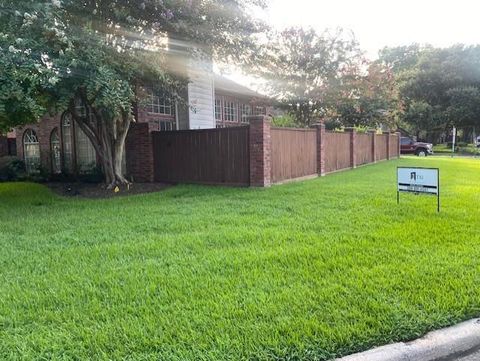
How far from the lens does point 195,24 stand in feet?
34.9

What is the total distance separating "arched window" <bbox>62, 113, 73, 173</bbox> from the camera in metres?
15.1

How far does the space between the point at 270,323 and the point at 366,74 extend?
23638 millimetres

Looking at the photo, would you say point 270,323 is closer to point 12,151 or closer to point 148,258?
point 148,258

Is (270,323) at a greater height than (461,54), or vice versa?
Answer: (461,54)

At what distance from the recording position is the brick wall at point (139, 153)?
13234mm

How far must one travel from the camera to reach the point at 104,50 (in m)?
9.11

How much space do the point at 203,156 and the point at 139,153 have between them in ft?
7.83

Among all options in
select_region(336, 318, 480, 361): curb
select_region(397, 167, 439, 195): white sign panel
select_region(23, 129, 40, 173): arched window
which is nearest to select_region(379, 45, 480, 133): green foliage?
select_region(23, 129, 40, 173): arched window

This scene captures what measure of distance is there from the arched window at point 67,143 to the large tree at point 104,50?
6.95ft

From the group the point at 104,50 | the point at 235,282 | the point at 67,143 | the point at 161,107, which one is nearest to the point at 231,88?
the point at 161,107

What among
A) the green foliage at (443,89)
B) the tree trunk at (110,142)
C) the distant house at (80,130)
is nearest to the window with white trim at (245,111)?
the distant house at (80,130)

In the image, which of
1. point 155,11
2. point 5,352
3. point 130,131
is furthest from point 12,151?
point 5,352

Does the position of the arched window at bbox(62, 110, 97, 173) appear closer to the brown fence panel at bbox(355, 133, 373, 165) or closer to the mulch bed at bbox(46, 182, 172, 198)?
the mulch bed at bbox(46, 182, 172, 198)

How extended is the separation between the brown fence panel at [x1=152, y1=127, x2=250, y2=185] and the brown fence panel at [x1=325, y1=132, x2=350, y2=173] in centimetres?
517
